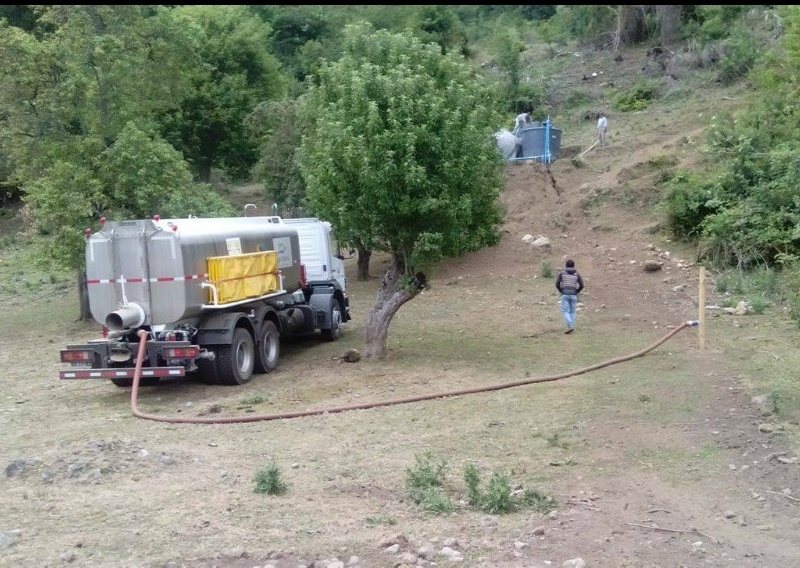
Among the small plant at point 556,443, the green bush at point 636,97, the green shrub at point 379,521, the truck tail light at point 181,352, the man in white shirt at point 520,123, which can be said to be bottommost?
the small plant at point 556,443

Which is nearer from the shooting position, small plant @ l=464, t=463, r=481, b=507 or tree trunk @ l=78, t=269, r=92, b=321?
small plant @ l=464, t=463, r=481, b=507

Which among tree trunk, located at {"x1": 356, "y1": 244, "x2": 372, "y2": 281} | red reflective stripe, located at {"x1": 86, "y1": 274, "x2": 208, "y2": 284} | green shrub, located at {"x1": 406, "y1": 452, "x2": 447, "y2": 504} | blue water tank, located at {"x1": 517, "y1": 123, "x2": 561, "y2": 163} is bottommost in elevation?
green shrub, located at {"x1": 406, "y1": 452, "x2": 447, "y2": 504}

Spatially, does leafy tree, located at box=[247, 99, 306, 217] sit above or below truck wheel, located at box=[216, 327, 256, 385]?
above

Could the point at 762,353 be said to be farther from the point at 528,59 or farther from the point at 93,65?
the point at 528,59

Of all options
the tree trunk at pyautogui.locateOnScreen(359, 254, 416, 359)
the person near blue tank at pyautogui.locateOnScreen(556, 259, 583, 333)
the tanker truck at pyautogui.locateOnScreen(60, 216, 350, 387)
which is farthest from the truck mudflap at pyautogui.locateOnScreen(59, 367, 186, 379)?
the person near blue tank at pyautogui.locateOnScreen(556, 259, 583, 333)

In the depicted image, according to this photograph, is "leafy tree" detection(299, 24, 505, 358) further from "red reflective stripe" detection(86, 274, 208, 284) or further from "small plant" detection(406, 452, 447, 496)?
"small plant" detection(406, 452, 447, 496)

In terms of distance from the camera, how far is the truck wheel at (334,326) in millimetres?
20031

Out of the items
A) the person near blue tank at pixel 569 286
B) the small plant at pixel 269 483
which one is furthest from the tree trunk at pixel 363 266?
the small plant at pixel 269 483

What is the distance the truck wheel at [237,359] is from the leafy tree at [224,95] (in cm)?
2400

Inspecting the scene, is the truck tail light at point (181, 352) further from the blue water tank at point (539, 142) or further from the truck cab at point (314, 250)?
the blue water tank at point (539, 142)

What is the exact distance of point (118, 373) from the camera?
1450 centimetres

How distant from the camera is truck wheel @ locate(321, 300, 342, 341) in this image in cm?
2003

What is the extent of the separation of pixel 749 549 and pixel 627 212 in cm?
2147

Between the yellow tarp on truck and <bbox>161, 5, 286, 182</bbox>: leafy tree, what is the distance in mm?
22583
